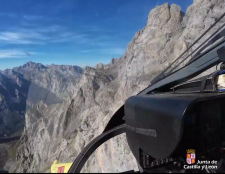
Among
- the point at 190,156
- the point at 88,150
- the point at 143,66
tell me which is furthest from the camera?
the point at 143,66

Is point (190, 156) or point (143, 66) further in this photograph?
point (143, 66)

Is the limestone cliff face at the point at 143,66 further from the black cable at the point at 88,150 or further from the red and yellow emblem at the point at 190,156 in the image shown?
the red and yellow emblem at the point at 190,156

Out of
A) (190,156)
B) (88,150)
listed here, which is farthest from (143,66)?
(190,156)

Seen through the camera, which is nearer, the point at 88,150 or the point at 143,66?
the point at 88,150

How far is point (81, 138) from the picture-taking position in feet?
129

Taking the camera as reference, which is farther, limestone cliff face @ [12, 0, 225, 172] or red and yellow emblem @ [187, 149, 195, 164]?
limestone cliff face @ [12, 0, 225, 172]

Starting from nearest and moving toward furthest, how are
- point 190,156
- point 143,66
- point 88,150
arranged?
point 190,156
point 88,150
point 143,66

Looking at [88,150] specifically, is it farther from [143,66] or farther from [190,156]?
[143,66]

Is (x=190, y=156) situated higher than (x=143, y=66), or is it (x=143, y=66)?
(x=143, y=66)

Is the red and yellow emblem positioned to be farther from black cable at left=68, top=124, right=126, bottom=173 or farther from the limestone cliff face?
the limestone cliff face

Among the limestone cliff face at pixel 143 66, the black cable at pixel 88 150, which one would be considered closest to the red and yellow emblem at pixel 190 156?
the black cable at pixel 88 150

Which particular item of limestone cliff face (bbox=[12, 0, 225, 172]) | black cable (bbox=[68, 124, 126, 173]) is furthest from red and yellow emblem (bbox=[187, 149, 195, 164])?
limestone cliff face (bbox=[12, 0, 225, 172])

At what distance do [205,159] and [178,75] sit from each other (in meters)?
1.61

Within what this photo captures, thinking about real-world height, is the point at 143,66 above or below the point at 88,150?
above
